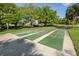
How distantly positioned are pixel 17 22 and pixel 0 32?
40 cm

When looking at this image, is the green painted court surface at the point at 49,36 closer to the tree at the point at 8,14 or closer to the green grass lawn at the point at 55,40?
the green grass lawn at the point at 55,40

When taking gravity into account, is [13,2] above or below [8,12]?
above

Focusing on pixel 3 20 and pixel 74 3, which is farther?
pixel 3 20

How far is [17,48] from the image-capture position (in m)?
3.12

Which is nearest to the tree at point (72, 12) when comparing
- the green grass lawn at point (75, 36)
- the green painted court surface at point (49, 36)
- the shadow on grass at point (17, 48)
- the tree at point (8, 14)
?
the green grass lawn at point (75, 36)

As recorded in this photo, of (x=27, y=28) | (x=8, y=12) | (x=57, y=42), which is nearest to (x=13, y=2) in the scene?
(x=8, y=12)

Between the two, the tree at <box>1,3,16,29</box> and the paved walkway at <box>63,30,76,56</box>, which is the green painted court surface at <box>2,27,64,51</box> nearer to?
the paved walkway at <box>63,30,76,56</box>

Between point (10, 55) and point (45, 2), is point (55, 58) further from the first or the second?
point (45, 2)

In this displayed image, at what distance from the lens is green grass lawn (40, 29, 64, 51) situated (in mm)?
3115

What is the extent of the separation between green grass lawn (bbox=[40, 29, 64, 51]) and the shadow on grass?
Result: 0.26m

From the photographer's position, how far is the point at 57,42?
10.4ft

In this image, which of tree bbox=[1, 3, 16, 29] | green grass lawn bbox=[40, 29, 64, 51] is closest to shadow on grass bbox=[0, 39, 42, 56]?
green grass lawn bbox=[40, 29, 64, 51]

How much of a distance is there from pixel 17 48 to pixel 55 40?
739mm

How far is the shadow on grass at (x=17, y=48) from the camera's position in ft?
9.95
